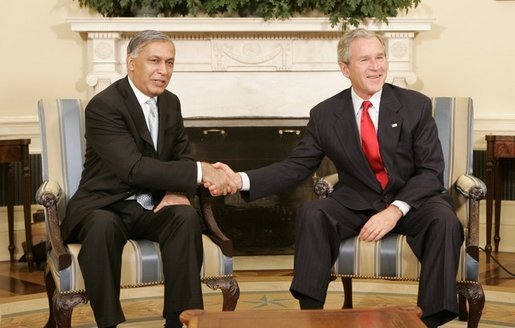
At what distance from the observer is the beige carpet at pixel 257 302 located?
430 cm

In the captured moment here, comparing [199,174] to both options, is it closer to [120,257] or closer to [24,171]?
[120,257]

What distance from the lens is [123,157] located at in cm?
372

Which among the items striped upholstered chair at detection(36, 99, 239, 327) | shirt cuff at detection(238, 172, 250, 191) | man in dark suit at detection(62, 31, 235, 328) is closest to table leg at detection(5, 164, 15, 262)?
striped upholstered chair at detection(36, 99, 239, 327)

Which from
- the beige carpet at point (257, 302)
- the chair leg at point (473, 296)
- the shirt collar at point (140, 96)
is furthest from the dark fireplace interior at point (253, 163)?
the chair leg at point (473, 296)

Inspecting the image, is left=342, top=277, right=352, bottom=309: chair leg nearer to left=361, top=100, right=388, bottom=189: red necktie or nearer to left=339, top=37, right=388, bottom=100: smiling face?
left=361, top=100, right=388, bottom=189: red necktie

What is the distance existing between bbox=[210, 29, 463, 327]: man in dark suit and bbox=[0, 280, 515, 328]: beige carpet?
68 centimetres

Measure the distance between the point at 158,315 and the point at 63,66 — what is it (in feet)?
7.56

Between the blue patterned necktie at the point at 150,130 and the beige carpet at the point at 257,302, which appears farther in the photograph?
the beige carpet at the point at 257,302

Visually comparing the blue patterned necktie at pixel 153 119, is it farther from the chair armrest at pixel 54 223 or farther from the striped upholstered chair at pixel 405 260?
the striped upholstered chair at pixel 405 260

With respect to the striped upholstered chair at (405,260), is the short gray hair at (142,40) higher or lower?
higher

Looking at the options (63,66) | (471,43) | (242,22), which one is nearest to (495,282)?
(471,43)

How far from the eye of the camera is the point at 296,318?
279cm

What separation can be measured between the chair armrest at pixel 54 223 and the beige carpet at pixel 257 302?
0.77 m

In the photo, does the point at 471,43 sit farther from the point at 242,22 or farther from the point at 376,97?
the point at 376,97
